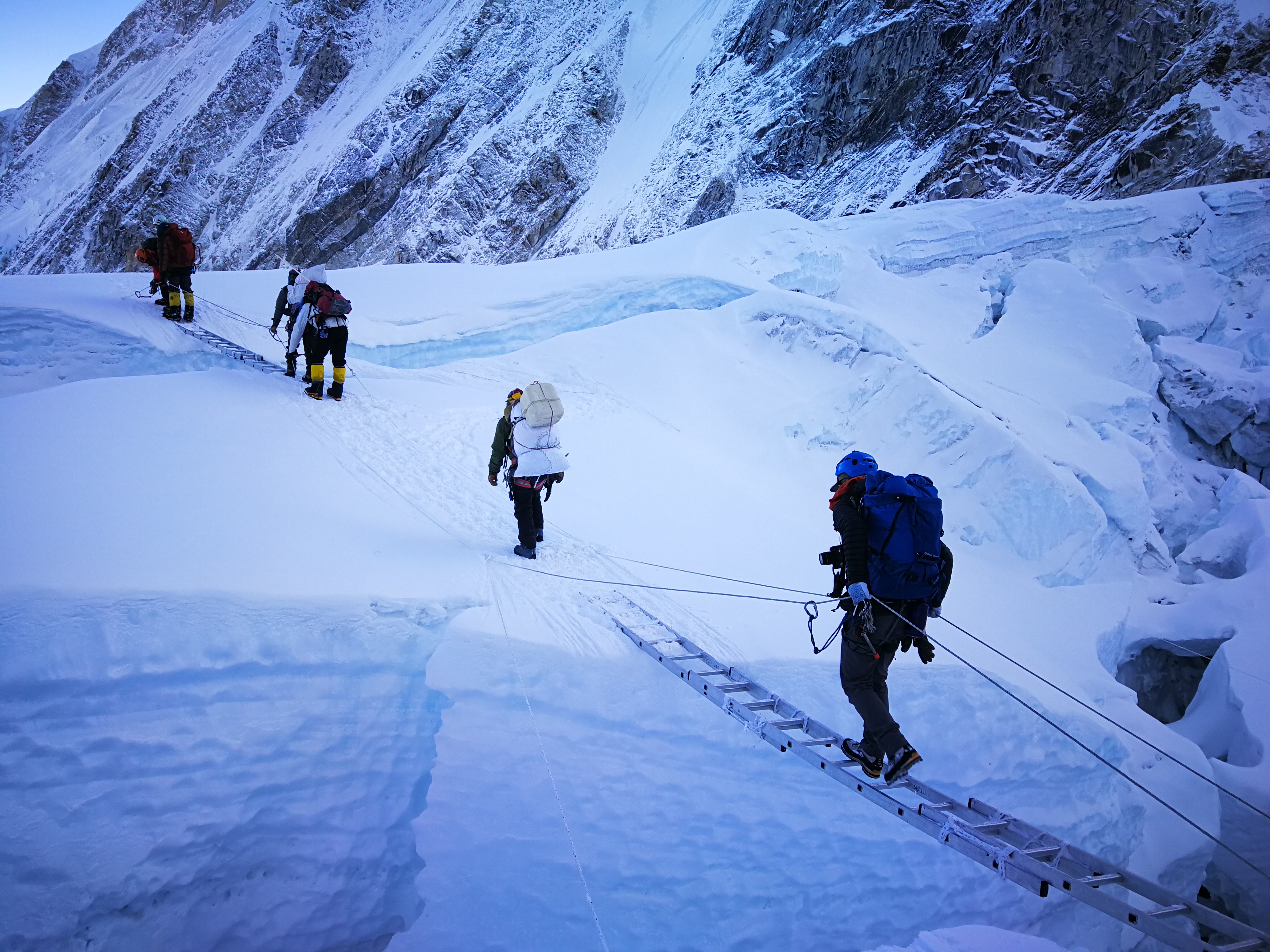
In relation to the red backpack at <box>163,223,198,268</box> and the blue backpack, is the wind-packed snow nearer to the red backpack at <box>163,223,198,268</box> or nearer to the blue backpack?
the red backpack at <box>163,223,198,268</box>

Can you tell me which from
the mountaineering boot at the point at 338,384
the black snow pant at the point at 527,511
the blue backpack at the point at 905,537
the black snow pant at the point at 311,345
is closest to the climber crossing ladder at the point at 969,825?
the blue backpack at the point at 905,537

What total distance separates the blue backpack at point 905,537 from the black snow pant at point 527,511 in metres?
2.62

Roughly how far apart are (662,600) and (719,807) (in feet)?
5.08

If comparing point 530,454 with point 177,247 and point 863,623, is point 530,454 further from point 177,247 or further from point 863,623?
point 177,247

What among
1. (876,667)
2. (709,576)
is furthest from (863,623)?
(709,576)

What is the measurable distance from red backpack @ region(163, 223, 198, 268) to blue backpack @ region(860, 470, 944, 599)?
8.25m

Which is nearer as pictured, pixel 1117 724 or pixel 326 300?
pixel 1117 724

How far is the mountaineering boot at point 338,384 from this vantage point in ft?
22.8

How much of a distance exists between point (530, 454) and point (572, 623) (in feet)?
4.33

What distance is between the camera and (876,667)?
299cm

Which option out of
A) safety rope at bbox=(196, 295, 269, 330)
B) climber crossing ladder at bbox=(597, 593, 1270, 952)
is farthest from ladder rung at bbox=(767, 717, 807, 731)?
safety rope at bbox=(196, 295, 269, 330)

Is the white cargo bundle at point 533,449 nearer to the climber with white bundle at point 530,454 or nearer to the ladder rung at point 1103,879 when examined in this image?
the climber with white bundle at point 530,454

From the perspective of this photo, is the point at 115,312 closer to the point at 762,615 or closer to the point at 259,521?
the point at 259,521

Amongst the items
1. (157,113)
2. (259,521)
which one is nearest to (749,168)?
(259,521)
